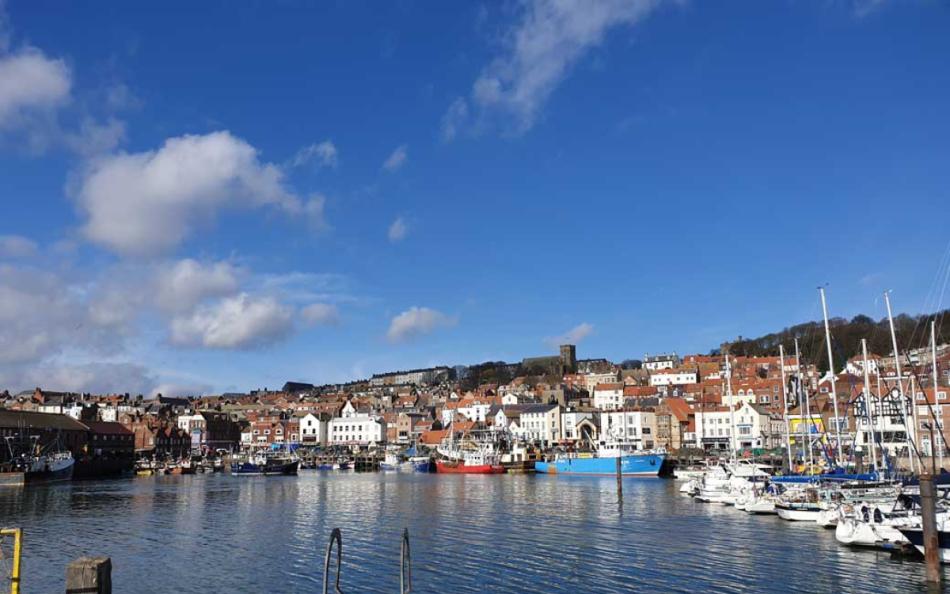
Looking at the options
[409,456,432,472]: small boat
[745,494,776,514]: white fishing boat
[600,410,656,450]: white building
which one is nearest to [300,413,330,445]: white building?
[409,456,432,472]: small boat

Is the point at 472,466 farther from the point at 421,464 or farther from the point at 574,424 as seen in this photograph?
the point at 574,424

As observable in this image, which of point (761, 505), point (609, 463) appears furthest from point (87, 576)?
point (609, 463)

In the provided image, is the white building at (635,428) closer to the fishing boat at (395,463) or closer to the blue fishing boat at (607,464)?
the blue fishing boat at (607,464)

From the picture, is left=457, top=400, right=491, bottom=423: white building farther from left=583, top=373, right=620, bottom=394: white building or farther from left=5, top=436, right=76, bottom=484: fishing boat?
left=5, top=436, right=76, bottom=484: fishing boat

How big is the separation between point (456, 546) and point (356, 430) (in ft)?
387

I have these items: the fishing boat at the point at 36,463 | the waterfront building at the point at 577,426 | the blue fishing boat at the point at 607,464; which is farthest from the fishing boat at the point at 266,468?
the waterfront building at the point at 577,426

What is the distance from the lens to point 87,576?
8.69 meters

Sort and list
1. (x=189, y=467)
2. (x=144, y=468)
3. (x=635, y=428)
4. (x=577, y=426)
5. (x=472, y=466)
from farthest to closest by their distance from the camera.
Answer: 1. (x=577, y=426)
2. (x=144, y=468)
3. (x=635, y=428)
4. (x=189, y=467)
5. (x=472, y=466)

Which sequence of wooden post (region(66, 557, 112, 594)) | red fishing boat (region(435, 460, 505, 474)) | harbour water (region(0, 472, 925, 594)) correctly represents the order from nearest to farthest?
wooden post (region(66, 557, 112, 594)) → harbour water (region(0, 472, 925, 594)) → red fishing boat (region(435, 460, 505, 474))

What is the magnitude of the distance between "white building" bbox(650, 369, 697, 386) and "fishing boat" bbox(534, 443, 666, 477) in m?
66.3

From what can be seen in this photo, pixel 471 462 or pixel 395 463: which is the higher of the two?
pixel 471 462

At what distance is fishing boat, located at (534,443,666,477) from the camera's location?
84562 mm

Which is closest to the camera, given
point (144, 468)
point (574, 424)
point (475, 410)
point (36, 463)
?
point (36, 463)

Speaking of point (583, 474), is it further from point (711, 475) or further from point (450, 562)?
point (450, 562)
